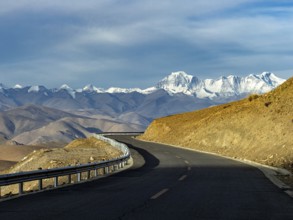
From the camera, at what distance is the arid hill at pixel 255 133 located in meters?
36.8

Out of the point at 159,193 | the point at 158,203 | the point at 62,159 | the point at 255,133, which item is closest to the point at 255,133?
the point at 255,133

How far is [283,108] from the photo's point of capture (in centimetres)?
4734

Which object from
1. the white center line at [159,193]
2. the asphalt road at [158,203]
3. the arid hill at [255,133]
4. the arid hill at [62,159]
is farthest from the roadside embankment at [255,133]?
the white center line at [159,193]

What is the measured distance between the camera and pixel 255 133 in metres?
46.0

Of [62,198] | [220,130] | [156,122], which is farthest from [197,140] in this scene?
[62,198]

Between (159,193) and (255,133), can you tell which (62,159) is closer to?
(255,133)

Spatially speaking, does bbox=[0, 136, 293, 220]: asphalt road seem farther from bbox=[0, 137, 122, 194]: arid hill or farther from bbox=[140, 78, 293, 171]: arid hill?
bbox=[0, 137, 122, 194]: arid hill

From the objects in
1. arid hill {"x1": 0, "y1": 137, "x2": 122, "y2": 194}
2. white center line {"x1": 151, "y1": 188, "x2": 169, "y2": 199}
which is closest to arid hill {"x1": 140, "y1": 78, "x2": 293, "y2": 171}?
arid hill {"x1": 0, "y1": 137, "x2": 122, "y2": 194}

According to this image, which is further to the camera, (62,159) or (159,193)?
(62,159)

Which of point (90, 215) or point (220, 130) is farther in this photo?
point (220, 130)

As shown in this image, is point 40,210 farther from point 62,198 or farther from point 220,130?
point 220,130

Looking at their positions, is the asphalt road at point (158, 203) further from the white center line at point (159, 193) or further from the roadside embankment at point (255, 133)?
the roadside embankment at point (255, 133)

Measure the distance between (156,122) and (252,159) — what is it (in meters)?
53.9

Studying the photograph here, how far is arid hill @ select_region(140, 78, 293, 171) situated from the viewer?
36.8 metres
